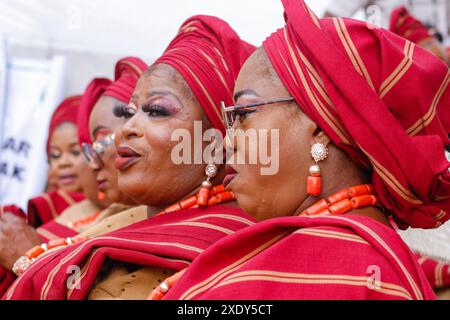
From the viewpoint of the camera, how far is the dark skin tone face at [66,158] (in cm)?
557

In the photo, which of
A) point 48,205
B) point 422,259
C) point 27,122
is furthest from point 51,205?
point 422,259

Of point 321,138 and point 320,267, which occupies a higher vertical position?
point 321,138

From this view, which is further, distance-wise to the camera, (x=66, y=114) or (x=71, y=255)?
(x=66, y=114)

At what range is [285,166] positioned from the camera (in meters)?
2.31

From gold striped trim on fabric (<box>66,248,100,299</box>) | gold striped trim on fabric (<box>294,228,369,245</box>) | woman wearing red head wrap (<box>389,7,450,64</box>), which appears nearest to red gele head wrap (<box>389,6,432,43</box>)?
woman wearing red head wrap (<box>389,7,450,64</box>)

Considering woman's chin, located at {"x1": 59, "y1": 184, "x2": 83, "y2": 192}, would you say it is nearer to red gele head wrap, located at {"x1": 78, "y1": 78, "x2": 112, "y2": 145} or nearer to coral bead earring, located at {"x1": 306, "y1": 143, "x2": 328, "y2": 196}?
red gele head wrap, located at {"x1": 78, "y1": 78, "x2": 112, "y2": 145}

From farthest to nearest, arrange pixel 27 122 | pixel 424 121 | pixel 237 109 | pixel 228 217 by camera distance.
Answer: pixel 27 122 → pixel 228 217 → pixel 237 109 → pixel 424 121

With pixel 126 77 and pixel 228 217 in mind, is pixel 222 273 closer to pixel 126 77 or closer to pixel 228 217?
pixel 228 217

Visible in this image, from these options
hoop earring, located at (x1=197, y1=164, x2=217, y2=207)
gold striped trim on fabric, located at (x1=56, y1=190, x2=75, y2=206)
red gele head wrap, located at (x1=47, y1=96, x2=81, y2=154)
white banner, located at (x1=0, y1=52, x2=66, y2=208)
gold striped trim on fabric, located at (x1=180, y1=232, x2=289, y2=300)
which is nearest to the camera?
gold striped trim on fabric, located at (x1=180, y1=232, x2=289, y2=300)

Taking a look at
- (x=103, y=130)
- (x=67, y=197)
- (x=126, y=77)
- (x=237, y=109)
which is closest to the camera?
(x=237, y=109)

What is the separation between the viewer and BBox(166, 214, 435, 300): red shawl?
6.34 ft

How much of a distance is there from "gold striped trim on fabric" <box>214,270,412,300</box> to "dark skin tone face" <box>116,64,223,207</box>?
1.04 m

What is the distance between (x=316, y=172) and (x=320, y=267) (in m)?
0.39
